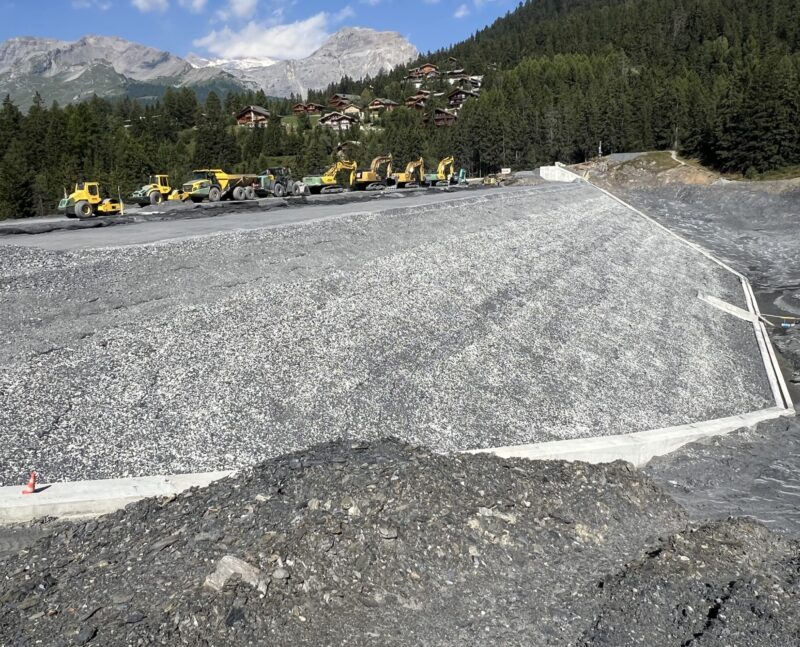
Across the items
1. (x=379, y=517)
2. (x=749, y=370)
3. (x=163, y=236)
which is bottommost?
(x=749, y=370)

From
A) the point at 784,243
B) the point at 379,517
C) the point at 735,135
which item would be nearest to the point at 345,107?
the point at 735,135

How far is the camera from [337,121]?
119 m

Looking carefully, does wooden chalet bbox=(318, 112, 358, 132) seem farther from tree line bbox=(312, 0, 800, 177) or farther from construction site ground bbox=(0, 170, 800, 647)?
construction site ground bbox=(0, 170, 800, 647)

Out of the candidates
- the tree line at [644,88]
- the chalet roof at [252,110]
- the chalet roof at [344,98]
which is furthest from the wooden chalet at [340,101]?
the chalet roof at [252,110]

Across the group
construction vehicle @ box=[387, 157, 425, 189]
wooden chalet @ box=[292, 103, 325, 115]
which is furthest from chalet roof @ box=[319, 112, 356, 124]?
construction vehicle @ box=[387, 157, 425, 189]

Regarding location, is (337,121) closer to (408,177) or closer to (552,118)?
(552,118)

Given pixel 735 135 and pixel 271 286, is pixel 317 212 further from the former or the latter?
pixel 735 135

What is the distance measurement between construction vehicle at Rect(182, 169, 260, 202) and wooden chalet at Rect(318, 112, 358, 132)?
92.7 meters

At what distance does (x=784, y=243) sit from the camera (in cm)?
3033

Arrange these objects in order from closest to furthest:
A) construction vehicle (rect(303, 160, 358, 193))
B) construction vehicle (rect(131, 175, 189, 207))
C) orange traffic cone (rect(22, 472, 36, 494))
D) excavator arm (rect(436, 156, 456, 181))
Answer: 1. orange traffic cone (rect(22, 472, 36, 494))
2. construction vehicle (rect(131, 175, 189, 207))
3. construction vehicle (rect(303, 160, 358, 193))
4. excavator arm (rect(436, 156, 456, 181))

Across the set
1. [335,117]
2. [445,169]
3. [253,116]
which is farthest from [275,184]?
[253,116]

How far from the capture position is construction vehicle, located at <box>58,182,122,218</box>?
23.5 metres

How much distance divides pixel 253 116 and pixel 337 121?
15995 millimetres

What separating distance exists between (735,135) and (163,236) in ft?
149
